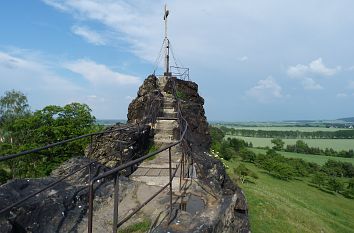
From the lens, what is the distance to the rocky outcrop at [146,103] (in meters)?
15.2

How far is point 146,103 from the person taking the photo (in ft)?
57.4

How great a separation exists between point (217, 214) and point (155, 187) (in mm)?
1921

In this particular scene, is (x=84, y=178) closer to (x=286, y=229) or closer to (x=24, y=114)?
(x=286, y=229)

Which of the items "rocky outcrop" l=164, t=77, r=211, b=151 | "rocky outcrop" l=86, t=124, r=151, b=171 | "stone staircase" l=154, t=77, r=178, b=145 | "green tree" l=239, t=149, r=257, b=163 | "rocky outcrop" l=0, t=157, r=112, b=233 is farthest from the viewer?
"green tree" l=239, t=149, r=257, b=163

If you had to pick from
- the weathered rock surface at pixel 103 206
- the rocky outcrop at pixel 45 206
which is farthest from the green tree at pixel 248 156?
the rocky outcrop at pixel 45 206

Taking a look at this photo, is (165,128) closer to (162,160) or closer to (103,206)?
(162,160)

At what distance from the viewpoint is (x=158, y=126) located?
1346 cm

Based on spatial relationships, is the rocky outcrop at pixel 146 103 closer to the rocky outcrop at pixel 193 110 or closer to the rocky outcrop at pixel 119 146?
the rocky outcrop at pixel 193 110


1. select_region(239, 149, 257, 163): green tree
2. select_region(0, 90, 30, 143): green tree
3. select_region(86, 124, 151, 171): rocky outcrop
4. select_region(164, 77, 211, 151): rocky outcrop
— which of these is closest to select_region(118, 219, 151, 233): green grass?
select_region(86, 124, 151, 171): rocky outcrop

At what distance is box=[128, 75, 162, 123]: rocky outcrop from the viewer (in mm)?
15233

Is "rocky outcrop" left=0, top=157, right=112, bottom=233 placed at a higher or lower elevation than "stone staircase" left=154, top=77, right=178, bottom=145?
lower

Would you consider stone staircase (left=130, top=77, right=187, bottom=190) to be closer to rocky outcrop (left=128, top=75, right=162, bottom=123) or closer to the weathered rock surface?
rocky outcrop (left=128, top=75, right=162, bottom=123)

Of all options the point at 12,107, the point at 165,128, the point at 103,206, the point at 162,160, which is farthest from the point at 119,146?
the point at 12,107

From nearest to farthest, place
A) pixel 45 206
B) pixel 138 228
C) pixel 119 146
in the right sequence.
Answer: pixel 138 228 → pixel 45 206 → pixel 119 146
